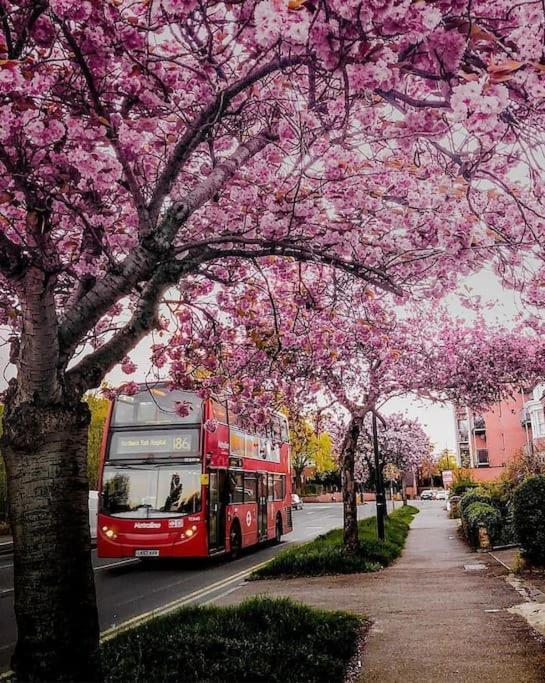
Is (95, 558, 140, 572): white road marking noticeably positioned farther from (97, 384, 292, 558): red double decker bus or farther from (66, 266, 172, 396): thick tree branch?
(66, 266, 172, 396): thick tree branch

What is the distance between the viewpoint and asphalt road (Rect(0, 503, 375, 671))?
9.82 m

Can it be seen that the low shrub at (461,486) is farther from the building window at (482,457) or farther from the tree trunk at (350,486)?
the building window at (482,457)

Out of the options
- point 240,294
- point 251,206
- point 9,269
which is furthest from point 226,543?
point 9,269

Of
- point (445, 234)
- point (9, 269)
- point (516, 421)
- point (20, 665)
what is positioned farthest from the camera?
point (516, 421)

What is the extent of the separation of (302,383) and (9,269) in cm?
1088

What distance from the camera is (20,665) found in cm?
448

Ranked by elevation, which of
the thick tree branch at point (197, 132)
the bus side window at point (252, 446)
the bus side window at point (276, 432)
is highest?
the thick tree branch at point (197, 132)

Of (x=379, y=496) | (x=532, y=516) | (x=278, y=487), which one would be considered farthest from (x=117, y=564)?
(x=532, y=516)

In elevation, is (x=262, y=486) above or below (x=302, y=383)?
below

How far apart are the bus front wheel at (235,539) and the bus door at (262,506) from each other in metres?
2.22

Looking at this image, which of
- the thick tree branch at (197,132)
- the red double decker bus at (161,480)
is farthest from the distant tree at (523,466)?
the thick tree branch at (197,132)

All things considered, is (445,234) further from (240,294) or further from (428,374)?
(428,374)

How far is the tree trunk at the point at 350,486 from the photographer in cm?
1452

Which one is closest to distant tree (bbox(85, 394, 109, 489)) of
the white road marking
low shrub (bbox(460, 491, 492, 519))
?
the white road marking
